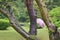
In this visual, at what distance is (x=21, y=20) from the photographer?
16266 mm

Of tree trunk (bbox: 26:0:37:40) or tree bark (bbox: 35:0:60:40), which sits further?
tree trunk (bbox: 26:0:37:40)

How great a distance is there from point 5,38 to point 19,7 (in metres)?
8.62

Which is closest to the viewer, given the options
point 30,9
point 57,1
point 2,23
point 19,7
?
point 30,9

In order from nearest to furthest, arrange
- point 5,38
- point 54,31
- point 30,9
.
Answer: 1. point 54,31
2. point 30,9
3. point 5,38

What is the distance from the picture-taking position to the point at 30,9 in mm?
3766

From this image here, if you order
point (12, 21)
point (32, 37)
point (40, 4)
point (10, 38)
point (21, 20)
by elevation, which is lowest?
point (21, 20)

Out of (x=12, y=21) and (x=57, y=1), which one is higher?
(x=12, y=21)

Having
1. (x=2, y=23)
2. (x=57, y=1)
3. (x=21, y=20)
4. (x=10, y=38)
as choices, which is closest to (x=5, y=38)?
(x=10, y=38)

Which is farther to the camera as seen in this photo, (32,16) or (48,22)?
(32,16)

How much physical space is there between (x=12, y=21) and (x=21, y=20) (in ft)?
40.6

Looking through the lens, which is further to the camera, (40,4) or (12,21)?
(12,21)

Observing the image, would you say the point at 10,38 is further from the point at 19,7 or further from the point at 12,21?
the point at 19,7

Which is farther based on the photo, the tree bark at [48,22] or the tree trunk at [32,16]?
the tree trunk at [32,16]

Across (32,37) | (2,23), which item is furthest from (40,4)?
(2,23)
